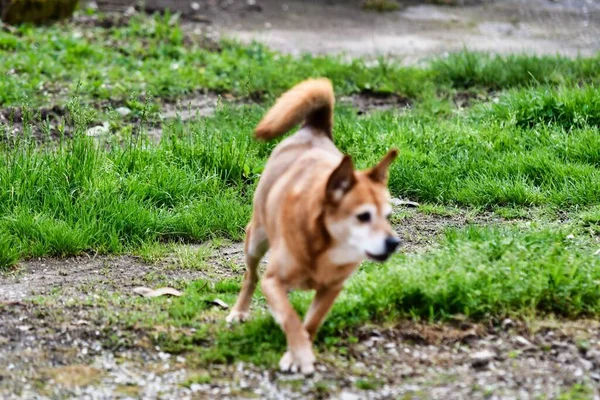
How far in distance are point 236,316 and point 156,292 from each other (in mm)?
680

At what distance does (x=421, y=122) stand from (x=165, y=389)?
14.5 feet

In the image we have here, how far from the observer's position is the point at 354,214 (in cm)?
414

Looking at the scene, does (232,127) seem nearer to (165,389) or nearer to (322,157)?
(322,157)

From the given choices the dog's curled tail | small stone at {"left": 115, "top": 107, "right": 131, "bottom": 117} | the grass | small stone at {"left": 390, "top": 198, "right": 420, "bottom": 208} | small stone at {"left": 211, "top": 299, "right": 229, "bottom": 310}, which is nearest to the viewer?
the dog's curled tail

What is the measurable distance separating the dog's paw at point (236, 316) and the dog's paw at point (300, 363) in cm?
61

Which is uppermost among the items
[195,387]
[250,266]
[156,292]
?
[250,266]

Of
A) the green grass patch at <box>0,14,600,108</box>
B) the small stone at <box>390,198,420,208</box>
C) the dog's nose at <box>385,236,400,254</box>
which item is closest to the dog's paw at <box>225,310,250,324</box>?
the dog's nose at <box>385,236,400,254</box>

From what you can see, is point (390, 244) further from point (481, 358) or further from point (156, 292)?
point (156, 292)

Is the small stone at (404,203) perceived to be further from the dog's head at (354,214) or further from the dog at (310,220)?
the dog's head at (354,214)

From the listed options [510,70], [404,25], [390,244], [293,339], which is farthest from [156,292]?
[404,25]

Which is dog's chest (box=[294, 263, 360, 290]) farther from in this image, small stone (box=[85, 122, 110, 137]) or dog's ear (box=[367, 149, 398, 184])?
small stone (box=[85, 122, 110, 137])

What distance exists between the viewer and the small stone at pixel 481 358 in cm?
448

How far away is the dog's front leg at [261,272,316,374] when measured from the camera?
436 centimetres

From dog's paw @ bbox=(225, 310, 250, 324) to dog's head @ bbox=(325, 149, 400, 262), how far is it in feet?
3.23
